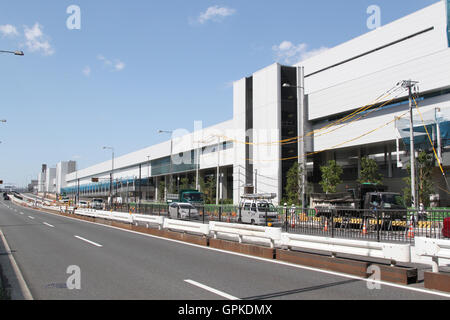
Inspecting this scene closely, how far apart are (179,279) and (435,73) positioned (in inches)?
1559

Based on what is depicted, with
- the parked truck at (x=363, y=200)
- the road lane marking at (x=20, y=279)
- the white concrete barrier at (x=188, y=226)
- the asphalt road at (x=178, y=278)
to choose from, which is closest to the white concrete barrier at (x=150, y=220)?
the white concrete barrier at (x=188, y=226)

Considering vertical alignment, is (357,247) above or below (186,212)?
below

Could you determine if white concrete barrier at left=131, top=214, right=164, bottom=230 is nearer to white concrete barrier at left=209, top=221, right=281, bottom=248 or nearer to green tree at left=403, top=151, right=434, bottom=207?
white concrete barrier at left=209, top=221, right=281, bottom=248

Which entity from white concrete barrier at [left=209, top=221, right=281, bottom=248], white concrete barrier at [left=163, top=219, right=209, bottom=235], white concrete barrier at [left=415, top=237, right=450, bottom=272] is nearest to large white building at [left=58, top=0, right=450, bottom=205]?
white concrete barrier at [left=163, top=219, right=209, bottom=235]

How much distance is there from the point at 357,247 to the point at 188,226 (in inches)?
326

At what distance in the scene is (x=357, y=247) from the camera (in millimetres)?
9195

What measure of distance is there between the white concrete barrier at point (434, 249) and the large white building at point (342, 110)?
2593 cm

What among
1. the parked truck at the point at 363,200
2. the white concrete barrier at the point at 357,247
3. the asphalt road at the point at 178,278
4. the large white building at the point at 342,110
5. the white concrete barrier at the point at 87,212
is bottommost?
the asphalt road at the point at 178,278

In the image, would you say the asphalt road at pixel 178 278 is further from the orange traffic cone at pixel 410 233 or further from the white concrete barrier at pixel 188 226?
the orange traffic cone at pixel 410 233

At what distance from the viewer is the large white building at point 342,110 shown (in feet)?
133

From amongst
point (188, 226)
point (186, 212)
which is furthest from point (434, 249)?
point (186, 212)

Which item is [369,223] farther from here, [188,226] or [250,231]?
[188,226]

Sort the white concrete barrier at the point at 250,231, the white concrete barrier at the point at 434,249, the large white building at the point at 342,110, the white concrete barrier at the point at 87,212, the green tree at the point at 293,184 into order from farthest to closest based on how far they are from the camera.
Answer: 1. the green tree at the point at 293,184
2. the large white building at the point at 342,110
3. the white concrete barrier at the point at 87,212
4. the white concrete barrier at the point at 250,231
5. the white concrete barrier at the point at 434,249
